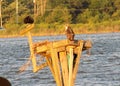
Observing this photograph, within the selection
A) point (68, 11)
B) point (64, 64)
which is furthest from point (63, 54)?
point (68, 11)

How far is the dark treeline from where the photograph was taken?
339 ft

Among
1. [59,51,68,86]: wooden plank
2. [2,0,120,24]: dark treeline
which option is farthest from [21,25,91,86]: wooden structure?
[2,0,120,24]: dark treeline

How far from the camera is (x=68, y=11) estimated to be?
346ft

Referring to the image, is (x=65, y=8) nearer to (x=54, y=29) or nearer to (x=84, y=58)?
(x=54, y=29)

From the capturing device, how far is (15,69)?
43906mm

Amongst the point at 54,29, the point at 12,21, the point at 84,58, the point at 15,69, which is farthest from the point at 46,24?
the point at 15,69

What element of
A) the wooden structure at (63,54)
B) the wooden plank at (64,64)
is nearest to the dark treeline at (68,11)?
the wooden structure at (63,54)

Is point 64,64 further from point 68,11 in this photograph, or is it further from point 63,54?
point 68,11

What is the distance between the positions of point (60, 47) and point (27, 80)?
16.0 metres

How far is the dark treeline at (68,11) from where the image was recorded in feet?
339

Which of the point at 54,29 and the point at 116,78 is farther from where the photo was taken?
the point at 54,29

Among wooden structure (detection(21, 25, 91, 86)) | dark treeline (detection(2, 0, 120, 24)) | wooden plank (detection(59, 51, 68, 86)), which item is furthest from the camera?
dark treeline (detection(2, 0, 120, 24))

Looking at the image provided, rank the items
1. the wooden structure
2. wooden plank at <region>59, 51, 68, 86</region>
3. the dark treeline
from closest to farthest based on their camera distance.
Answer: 1. the wooden structure
2. wooden plank at <region>59, 51, 68, 86</region>
3. the dark treeline

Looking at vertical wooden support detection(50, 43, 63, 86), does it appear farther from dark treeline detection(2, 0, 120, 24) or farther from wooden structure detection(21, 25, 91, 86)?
dark treeline detection(2, 0, 120, 24)
